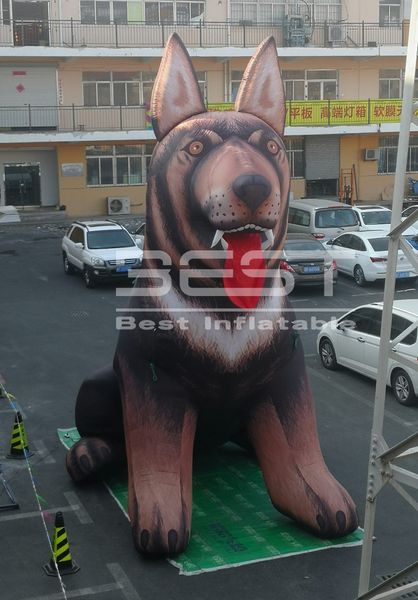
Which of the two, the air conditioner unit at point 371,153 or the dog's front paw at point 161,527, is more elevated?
the air conditioner unit at point 371,153

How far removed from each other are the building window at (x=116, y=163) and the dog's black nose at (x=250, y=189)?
26206 millimetres

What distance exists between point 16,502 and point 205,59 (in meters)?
26.6

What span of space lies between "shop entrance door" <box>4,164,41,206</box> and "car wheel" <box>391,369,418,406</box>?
2288 centimetres

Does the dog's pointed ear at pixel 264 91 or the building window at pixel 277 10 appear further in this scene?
the building window at pixel 277 10

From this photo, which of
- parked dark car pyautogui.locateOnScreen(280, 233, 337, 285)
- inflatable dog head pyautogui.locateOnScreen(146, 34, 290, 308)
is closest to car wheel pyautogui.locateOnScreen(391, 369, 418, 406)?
inflatable dog head pyautogui.locateOnScreen(146, 34, 290, 308)

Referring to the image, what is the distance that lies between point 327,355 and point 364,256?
6943mm

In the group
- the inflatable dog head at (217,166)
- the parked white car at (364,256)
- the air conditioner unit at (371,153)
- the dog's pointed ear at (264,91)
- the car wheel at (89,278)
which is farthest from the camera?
→ the air conditioner unit at (371,153)

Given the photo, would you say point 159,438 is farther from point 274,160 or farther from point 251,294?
point 274,160

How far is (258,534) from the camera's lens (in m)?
9.66

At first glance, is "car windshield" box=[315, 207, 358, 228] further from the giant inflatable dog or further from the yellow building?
the giant inflatable dog

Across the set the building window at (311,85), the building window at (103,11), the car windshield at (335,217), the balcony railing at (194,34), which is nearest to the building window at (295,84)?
the building window at (311,85)

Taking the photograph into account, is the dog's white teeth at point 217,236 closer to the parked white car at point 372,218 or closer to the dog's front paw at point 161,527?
the dog's front paw at point 161,527

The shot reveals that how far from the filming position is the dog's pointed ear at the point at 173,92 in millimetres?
9555

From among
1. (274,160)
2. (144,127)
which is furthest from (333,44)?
(274,160)
